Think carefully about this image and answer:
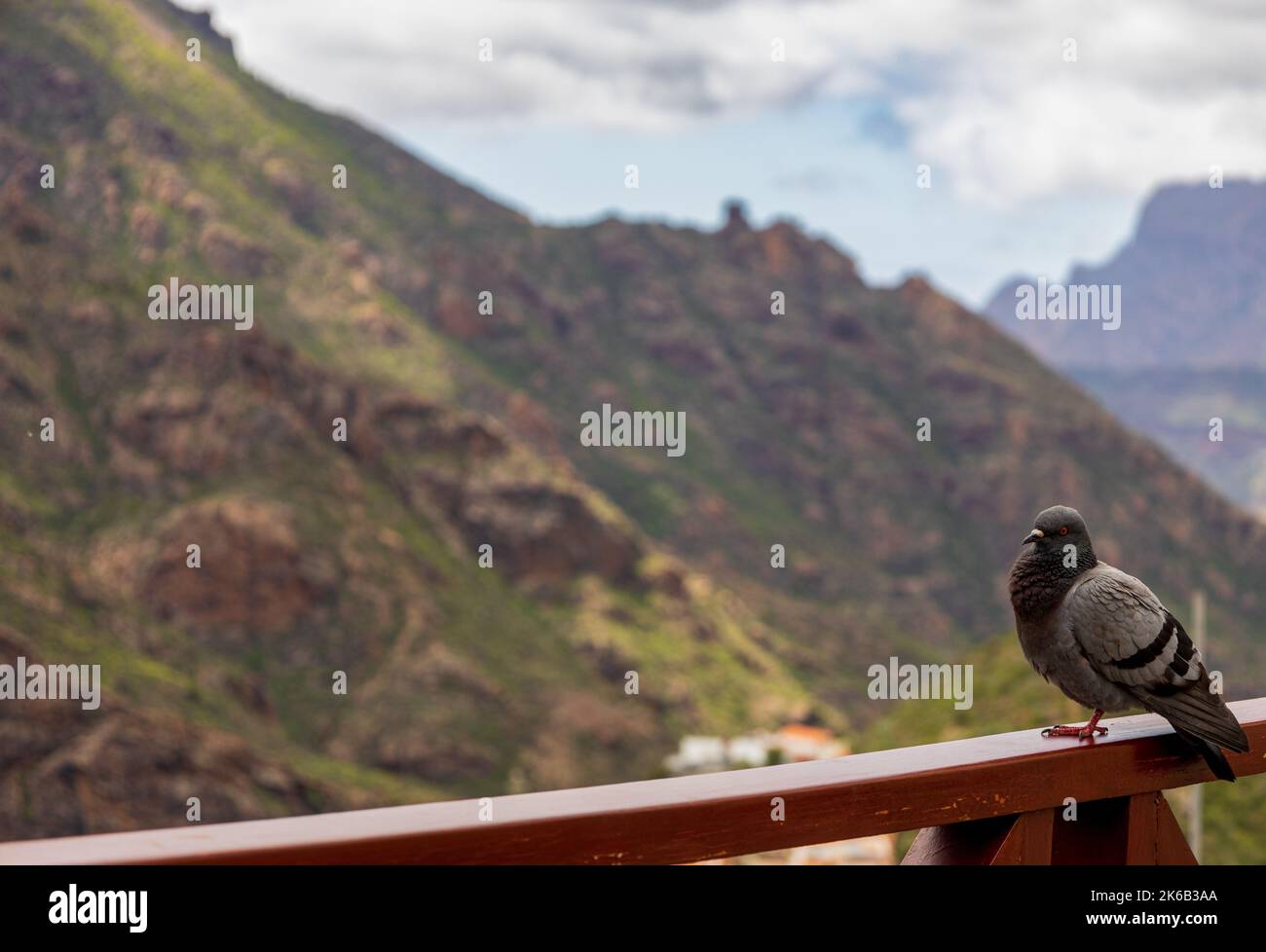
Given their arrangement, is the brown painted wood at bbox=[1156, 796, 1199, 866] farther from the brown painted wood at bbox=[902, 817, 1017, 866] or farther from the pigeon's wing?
the brown painted wood at bbox=[902, 817, 1017, 866]

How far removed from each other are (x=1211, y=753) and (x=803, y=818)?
125 cm

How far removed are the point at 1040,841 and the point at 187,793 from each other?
48934mm

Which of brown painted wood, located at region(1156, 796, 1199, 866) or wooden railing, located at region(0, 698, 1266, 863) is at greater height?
wooden railing, located at region(0, 698, 1266, 863)

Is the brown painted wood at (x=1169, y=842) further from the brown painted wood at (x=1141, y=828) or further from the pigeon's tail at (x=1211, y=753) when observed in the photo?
the pigeon's tail at (x=1211, y=753)

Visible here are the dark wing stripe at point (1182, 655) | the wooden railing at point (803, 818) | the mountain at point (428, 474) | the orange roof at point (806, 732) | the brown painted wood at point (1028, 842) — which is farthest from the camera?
the orange roof at point (806, 732)

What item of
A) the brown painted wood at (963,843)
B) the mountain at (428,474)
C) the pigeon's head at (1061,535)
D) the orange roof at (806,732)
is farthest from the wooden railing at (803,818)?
the orange roof at (806,732)

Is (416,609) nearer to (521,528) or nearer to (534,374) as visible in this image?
(521,528)

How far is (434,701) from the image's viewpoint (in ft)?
206

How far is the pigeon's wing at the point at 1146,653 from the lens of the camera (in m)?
3.19

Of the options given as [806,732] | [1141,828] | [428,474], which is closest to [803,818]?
[1141,828]

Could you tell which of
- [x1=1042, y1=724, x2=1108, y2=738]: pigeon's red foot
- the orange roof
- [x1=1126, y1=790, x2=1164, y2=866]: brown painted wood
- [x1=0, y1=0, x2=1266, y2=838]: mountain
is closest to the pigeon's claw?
[x1=1042, y1=724, x2=1108, y2=738]: pigeon's red foot

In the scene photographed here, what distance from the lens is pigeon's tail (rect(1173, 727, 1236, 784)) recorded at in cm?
315

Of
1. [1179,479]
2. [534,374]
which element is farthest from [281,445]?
[1179,479]

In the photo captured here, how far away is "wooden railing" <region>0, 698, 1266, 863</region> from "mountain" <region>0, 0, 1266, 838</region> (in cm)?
4602
